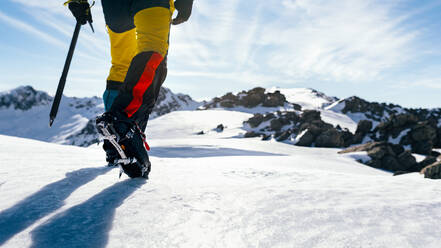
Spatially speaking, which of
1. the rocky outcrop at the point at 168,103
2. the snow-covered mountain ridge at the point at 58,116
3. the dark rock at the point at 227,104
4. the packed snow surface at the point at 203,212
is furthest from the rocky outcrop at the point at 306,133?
the rocky outcrop at the point at 168,103

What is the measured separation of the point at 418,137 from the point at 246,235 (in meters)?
21.1

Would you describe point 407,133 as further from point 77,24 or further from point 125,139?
point 125,139

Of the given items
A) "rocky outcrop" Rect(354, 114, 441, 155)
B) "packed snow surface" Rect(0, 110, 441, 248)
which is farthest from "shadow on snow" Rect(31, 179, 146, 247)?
"rocky outcrop" Rect(354, 114, 441, 155)

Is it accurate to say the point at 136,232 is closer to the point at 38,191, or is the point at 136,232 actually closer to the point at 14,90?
the point at 38,191

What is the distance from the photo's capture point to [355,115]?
129 feet

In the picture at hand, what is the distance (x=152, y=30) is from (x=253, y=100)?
4310 cm

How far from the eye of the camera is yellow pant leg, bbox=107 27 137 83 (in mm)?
2107

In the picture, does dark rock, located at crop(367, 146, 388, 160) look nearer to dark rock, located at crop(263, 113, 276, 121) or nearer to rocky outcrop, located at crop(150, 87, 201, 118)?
dark rock, located at crop(263, 113, 276, 121)

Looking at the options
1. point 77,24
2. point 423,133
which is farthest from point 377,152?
point 423,133

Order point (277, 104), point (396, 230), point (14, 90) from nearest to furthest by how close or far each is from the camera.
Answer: point (396, 230) → point (277, 104) → point (14, 90)

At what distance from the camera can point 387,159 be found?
31.2 feet

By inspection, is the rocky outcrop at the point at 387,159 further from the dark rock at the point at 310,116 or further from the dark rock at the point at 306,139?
the dark rock at the point at 310,116

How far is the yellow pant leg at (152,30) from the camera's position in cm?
157

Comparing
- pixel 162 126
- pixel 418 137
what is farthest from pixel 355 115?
pixel 162 126
